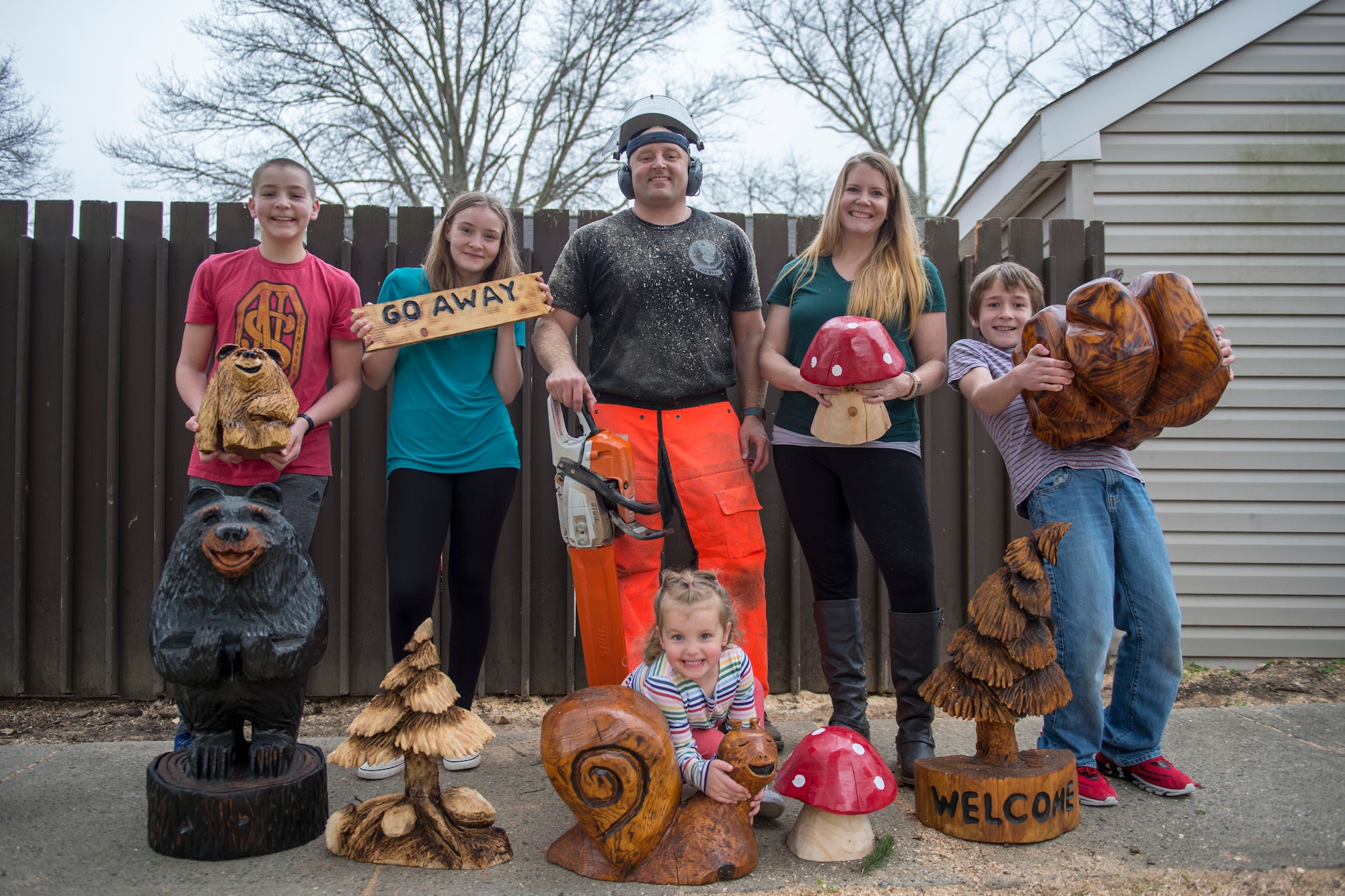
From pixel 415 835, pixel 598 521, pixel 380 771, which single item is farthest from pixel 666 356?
pixel 380 771

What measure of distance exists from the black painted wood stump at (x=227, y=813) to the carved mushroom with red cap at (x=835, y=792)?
1330mm

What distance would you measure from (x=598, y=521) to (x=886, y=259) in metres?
1.40

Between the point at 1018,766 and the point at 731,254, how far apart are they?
1.92 meters

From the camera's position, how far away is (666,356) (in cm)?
287

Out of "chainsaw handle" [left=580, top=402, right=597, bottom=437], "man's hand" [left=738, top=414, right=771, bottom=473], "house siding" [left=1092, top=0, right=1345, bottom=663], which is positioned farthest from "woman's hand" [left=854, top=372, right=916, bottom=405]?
"house siding" [left=1092, top=0, right=1345, bottom=663]

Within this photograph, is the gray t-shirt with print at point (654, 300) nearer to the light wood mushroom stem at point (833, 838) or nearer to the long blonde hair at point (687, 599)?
the long blonde hair at point (687, 599)

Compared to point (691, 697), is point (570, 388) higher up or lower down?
higher up

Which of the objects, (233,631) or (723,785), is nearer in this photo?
(723,785)

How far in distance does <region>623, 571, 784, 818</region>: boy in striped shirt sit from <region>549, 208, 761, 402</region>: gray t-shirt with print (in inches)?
30.3

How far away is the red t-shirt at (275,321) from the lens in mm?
2750

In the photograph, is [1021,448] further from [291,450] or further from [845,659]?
[291,450]

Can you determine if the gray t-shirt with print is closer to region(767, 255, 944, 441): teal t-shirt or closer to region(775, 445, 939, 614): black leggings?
region(767, 255, 944, 441): teal t-shirt

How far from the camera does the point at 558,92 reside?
1317 centimetres

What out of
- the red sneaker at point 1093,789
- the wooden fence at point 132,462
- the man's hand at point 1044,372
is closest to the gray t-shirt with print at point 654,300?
the man's hand at point 1044,372
